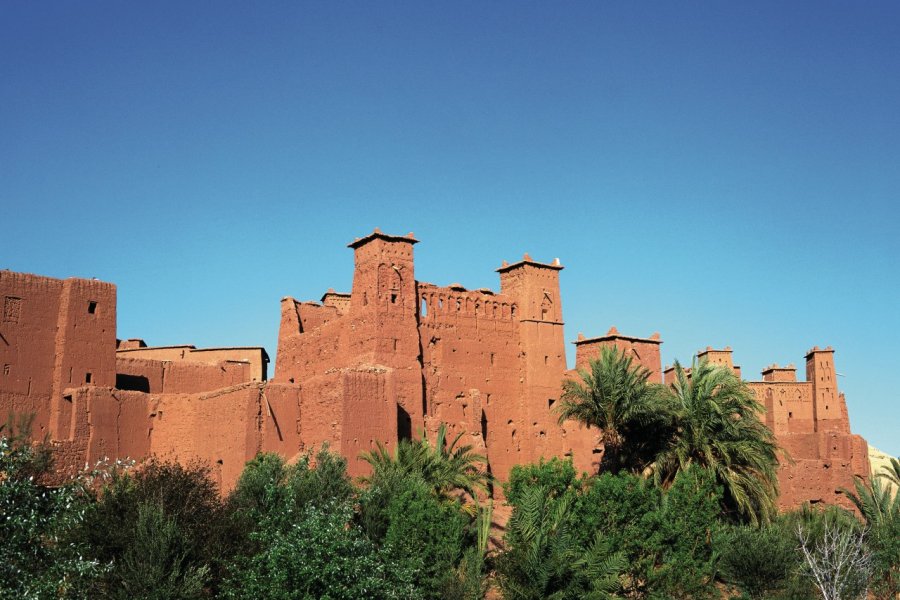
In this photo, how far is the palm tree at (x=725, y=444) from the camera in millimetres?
29922

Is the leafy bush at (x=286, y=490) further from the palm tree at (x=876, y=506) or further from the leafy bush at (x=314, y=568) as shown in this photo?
the palm tree at (x=876, y=506)

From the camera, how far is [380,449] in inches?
1250

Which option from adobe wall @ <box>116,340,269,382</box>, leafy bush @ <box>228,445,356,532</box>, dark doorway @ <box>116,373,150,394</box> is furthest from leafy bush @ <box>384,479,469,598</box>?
adobe wall @ <box>116,340,269,382</box>

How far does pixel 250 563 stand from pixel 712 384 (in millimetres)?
13974

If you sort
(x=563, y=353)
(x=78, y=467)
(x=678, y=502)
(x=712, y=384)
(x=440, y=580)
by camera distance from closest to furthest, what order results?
(x=440, y=580), (x=678, y=502), (x=712, y=384), (x=78, y=467), (x=563, y=353)

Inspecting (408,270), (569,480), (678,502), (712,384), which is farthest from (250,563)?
(408,270)

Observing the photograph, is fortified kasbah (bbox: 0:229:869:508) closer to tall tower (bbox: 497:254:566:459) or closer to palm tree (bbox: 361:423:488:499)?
tall tower (bbox: 497:254:566:459)

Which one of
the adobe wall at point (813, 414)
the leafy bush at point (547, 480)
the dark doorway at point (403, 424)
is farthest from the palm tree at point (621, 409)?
the adobe wall at point (813, 414)

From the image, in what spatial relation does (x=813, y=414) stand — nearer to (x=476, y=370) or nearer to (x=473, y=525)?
(x=476, y=370)

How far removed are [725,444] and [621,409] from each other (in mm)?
2853

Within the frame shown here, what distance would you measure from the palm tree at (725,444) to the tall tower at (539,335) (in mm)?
9301

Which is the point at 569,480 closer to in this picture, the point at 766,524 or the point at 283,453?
the point at 766,524

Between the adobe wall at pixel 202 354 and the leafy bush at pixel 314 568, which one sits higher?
the adobe wall at pixel 202 354

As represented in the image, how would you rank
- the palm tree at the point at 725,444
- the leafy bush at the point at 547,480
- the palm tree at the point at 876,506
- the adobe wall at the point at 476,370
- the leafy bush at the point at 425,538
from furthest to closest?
the adobe wall at the point at 476,370 < the palm tree at the point at 876,506 < the palm tree at the point at 725,444 < the leafy bush at the point at 547,480 < the leafy bush at the point at 425,538
